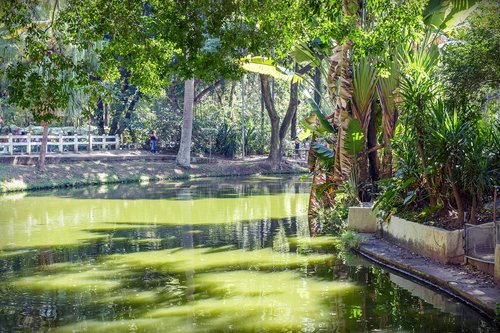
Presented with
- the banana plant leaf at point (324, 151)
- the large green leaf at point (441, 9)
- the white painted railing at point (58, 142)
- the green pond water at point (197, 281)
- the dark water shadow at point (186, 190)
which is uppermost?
the large green leaf at point (441, 9)

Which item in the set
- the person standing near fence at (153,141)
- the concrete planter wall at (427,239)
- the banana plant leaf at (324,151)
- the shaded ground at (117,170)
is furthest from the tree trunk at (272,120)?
the concrete planter wall at (427,239)

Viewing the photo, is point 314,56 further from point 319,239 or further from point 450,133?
point 450,133

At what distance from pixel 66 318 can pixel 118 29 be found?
5173 millimetres

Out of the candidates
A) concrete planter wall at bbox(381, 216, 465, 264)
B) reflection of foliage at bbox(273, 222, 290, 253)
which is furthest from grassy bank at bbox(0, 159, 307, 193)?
concrete planter wall at bbox(381, 216, 465, 264)

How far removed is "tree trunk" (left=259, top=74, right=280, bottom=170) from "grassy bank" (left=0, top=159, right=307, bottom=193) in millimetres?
618

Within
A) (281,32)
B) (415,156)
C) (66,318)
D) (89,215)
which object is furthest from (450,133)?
(89,215)

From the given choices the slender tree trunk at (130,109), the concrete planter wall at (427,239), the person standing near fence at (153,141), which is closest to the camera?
the concrete planter wall at (427,239)

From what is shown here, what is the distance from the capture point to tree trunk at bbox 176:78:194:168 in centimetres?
4169

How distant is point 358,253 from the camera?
15.3 m

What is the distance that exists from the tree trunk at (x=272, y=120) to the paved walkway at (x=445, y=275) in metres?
28.9

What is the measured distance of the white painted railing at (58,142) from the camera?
38.3 meters

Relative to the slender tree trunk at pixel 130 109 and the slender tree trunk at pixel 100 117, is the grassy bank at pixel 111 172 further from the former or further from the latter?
the slender tree trunk at pixel 100 117

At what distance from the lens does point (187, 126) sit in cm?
4284

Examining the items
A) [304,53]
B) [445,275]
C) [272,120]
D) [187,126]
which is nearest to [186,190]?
[187,126]
